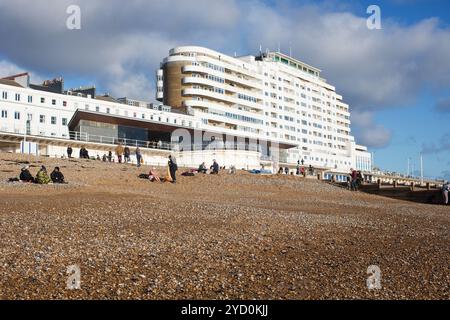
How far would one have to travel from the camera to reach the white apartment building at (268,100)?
102 meters

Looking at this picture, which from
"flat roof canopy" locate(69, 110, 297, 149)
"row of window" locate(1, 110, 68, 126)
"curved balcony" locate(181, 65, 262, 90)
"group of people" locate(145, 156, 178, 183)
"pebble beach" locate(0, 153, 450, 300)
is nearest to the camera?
"pebble beach" locate(0, 153, 450, 300)

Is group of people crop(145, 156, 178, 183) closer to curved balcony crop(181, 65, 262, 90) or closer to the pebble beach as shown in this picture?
the pebble beach

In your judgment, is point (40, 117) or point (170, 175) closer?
point (170, 175)

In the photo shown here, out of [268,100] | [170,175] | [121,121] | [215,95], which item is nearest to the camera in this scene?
[170,175]

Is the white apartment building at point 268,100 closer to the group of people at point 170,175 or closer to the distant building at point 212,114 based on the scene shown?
the distant building at point 212,114

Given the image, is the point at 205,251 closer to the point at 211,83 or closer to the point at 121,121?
the point at 121,121

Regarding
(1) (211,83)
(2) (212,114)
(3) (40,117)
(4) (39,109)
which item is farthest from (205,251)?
(1) (211,83)

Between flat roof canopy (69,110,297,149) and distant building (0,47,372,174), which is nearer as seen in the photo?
flat roof canopy (69,110,297,149)

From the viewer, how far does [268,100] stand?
12319 centimetres

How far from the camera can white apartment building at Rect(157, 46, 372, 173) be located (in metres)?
102

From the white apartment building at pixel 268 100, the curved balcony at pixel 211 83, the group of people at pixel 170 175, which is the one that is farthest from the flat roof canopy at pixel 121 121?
the curved balcony at pixel 211 83

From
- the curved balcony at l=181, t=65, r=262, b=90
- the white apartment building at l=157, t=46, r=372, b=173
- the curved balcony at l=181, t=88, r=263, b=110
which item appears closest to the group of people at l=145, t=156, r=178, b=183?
the white apartment building at l=157, t=46, r=372, b=173

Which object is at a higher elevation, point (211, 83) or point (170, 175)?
point (211, 83)
